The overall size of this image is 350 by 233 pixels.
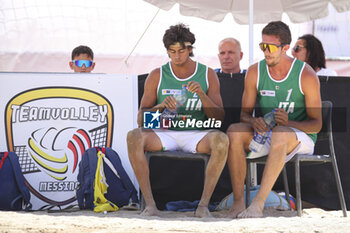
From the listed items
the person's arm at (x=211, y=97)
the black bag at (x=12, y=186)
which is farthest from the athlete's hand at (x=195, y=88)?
the black bag at (x=12, y=186)

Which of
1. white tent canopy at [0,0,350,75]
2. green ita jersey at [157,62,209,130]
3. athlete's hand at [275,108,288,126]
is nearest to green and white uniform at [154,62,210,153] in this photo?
green ita jersey at [157,62,209,130]

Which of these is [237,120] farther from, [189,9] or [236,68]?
[189,9]

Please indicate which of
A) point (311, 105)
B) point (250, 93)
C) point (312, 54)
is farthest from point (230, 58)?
point (311, 105)

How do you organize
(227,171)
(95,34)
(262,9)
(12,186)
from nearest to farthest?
(12,186)
(227,171)
(262,9)
(95,34)

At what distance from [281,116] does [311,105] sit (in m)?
0.30

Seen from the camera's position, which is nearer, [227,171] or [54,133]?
[54,133]

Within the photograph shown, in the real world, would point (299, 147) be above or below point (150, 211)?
above

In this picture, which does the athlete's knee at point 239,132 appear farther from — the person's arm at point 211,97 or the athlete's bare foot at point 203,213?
the athlete's bare foot at point 203,213

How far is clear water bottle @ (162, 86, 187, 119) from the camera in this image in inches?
179

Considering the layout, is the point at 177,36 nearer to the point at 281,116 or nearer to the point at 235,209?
the point at 281,116

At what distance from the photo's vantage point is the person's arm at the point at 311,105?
4.42 m

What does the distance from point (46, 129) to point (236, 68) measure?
2.13 meters

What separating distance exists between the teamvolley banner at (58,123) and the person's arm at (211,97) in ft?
2.80

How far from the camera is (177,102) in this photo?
181 inches
